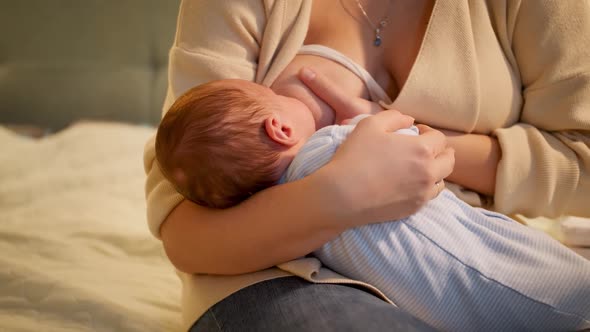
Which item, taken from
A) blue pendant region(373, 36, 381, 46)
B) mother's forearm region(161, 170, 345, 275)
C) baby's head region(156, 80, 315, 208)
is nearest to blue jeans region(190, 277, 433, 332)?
mother's forearm region(161, 170, 345, 275)

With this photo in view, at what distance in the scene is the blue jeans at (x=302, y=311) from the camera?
1.96ft

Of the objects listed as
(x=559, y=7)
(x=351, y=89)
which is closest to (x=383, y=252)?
(x=351, y=89)

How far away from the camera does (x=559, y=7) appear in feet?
2.93

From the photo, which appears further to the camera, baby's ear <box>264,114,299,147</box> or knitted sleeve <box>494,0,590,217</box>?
knitted sleeve <box>494,0,590,217</box>

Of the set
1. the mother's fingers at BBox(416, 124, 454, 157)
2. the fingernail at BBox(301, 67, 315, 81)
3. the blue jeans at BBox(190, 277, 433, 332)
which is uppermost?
the mother's fingers at BBox(416, 124, 454, 157)

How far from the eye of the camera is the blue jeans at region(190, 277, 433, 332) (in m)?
0.60

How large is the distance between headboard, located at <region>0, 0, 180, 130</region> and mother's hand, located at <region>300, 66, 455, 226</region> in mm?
1819

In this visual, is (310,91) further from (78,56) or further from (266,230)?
(78,56)

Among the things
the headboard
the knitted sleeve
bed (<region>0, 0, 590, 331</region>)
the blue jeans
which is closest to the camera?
the blue jeans

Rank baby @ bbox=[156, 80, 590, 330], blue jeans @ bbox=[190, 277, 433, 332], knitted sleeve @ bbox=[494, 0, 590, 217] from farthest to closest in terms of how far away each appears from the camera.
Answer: knitted sleeve @ bbox=[494, 0, 590, 217] → baby @ bbox=[156, 80, 590, 330] → blue jeans @ bbox=[190, 277, 433, 332]

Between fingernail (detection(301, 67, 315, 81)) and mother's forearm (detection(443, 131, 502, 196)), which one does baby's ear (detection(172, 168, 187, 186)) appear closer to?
fingernail (detection(301, 67, 315, 81))

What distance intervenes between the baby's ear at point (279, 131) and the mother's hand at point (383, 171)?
0.30 ft

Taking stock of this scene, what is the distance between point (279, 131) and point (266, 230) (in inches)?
6.1

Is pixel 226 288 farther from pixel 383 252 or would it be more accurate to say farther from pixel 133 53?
pixel 133 53
